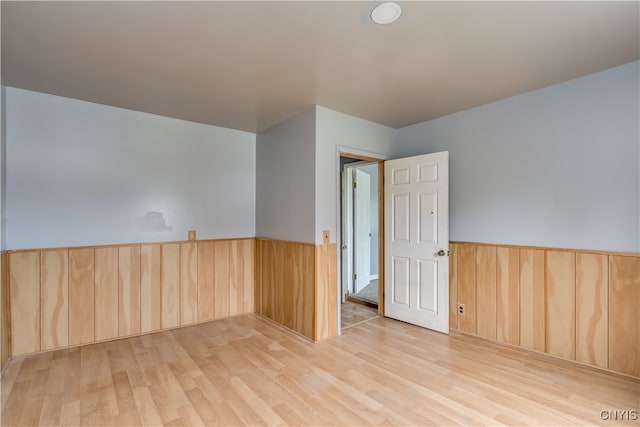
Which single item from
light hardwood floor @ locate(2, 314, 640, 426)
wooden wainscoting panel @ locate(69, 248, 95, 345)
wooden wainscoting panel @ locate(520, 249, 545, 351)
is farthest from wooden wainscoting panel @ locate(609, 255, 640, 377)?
wooden wainscoting panel @ locate(69, 248, 95, 345)

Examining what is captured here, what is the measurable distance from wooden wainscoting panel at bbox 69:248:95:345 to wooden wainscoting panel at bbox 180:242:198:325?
840 millimetres

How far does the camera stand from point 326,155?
10.3 feet

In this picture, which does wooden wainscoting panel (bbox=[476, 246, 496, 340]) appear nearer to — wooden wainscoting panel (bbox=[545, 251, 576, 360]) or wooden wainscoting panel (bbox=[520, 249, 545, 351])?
wooden wainscoting panel (bbox=[520, 249, 545, 351])

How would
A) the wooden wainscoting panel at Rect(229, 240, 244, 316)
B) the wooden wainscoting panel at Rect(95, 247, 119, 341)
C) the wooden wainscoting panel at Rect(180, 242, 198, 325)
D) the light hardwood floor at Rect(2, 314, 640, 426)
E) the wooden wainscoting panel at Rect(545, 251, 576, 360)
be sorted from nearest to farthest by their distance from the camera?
the light hardwood floor at Rect(2, 314, 640, 426), the wooden wainscoting panel at Rect(545, 251, 576, 360), the wooden wainscoting panel at Rect(95, 247, 119, 341), the wooden wainscoting panel at Rect(180, 242, 198, 325), the wooden wainscoting panel at Rect(229, 240, 244, 316)

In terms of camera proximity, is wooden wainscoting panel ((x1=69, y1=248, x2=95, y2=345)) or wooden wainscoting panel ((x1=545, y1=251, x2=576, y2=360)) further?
wooden wainscoting panel ((x1=69, y1=248, x2=95, y2=345))

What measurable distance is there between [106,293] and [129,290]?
7.9 inches

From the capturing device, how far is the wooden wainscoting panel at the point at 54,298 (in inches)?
109

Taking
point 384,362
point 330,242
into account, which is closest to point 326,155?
point 330,242

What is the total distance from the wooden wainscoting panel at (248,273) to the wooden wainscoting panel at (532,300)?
311 cm

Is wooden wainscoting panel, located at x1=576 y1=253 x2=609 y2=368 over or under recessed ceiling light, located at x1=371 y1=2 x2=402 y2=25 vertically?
under

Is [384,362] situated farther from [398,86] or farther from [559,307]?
[398,86]

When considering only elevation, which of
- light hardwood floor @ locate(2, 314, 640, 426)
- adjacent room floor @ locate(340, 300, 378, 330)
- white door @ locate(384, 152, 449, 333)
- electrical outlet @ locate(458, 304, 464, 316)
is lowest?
adjacent room floor @ locate(340, 300, 378, 330)

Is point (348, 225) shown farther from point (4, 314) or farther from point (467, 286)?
point (4, 314)

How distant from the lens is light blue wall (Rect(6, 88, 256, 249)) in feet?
8.89
